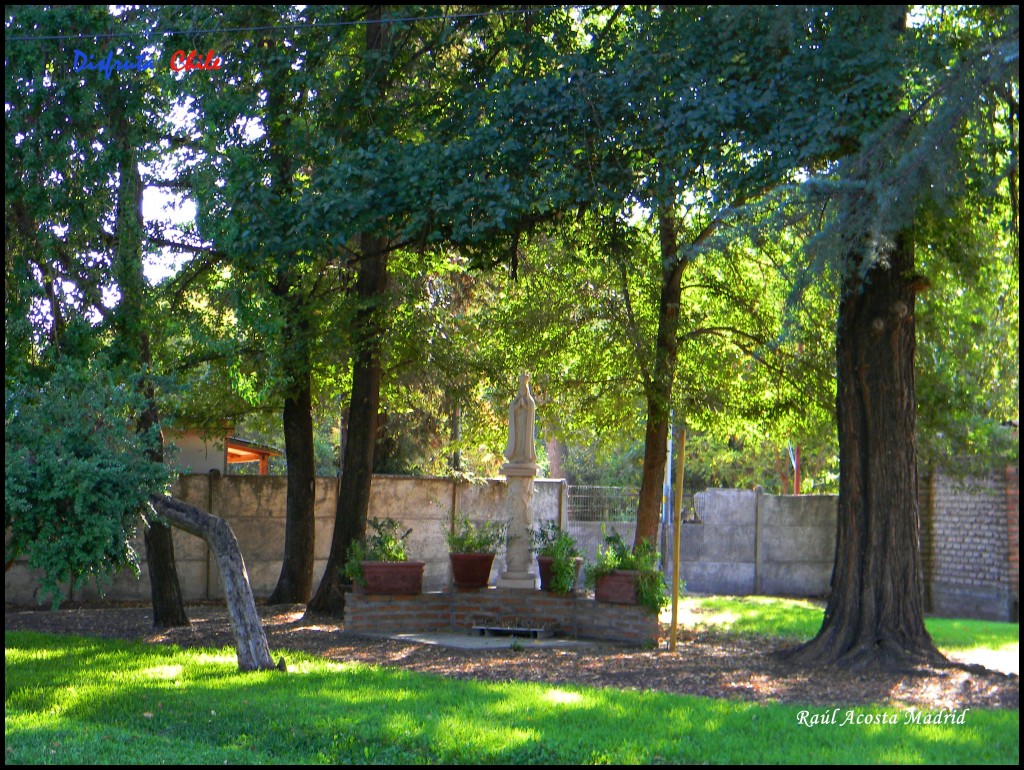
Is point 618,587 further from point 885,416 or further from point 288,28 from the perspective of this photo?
point 288,28

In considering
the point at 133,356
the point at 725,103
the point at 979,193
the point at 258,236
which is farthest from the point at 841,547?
the point at 133,356

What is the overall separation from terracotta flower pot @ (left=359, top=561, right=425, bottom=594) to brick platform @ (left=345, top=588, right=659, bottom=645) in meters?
0.09

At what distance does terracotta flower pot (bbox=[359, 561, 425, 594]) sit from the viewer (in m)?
13.4

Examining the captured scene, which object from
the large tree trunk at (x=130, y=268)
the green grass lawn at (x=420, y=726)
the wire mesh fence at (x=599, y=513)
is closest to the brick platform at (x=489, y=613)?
the large tree trunk at (x=130, y=268)

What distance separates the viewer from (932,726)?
7297mm

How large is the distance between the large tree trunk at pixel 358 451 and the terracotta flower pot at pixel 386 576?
1121 millimetres

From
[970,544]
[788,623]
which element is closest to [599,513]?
[788,623]

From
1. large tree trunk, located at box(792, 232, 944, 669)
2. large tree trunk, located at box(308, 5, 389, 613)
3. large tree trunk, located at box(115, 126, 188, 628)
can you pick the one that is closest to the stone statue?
large tree trunk, located at box(308, 5, 389, 613)

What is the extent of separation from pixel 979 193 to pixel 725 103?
241 centimetres

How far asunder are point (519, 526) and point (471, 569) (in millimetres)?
847

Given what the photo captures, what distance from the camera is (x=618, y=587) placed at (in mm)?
13008

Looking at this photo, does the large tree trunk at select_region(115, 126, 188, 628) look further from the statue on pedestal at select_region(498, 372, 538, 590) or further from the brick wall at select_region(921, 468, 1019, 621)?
Result: the brick wall at select_region(921, 468, 1019, 621)

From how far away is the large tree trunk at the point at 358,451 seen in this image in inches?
578

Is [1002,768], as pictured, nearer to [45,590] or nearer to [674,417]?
[45,590]
